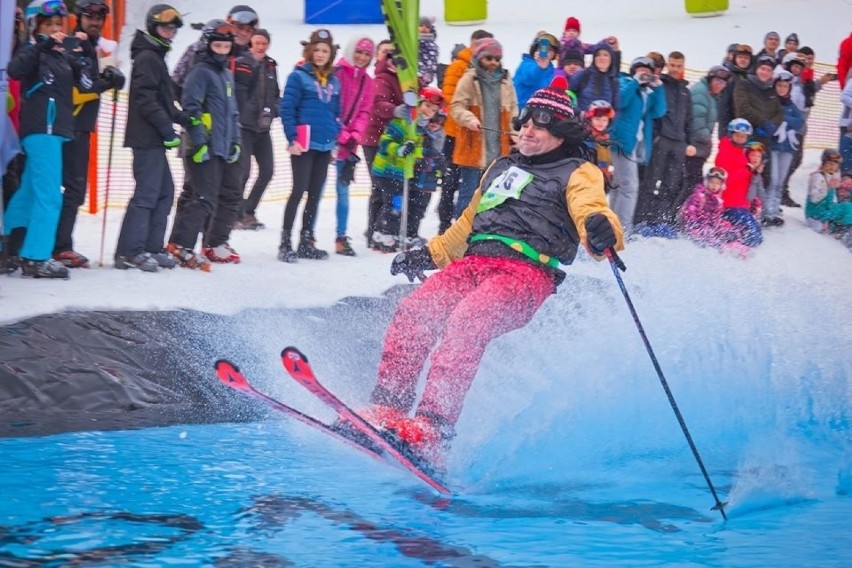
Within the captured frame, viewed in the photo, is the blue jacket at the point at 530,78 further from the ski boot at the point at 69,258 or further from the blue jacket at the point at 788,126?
the ski boot at the point at 69,258

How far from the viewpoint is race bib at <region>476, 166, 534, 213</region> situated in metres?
6.08

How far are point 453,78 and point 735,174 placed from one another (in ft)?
11.0

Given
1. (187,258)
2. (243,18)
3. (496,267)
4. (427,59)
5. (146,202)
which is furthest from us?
(427,59)

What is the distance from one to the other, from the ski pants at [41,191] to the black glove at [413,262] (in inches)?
107

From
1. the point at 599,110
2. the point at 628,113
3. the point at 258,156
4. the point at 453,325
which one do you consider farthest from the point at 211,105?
the point at 628,113

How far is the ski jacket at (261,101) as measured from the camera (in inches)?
404

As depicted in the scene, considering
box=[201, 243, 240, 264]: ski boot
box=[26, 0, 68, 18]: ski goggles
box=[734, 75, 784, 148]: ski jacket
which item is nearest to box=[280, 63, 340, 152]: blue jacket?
box=[201, 243, 240, 264]: ski boot

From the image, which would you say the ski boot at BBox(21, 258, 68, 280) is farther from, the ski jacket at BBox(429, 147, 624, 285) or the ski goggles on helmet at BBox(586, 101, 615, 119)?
A: the ski goggles on helmet at BBox(586, 101, 615, 119)

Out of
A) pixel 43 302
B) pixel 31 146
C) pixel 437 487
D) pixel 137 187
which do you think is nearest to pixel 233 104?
pixel 137 187

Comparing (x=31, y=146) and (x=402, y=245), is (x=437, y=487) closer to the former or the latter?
(x=31, y=146)

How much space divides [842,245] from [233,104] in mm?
7525

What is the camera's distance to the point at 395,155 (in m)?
10.7

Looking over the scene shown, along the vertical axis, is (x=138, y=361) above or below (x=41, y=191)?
below

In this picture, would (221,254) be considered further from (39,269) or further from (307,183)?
(39,269)
